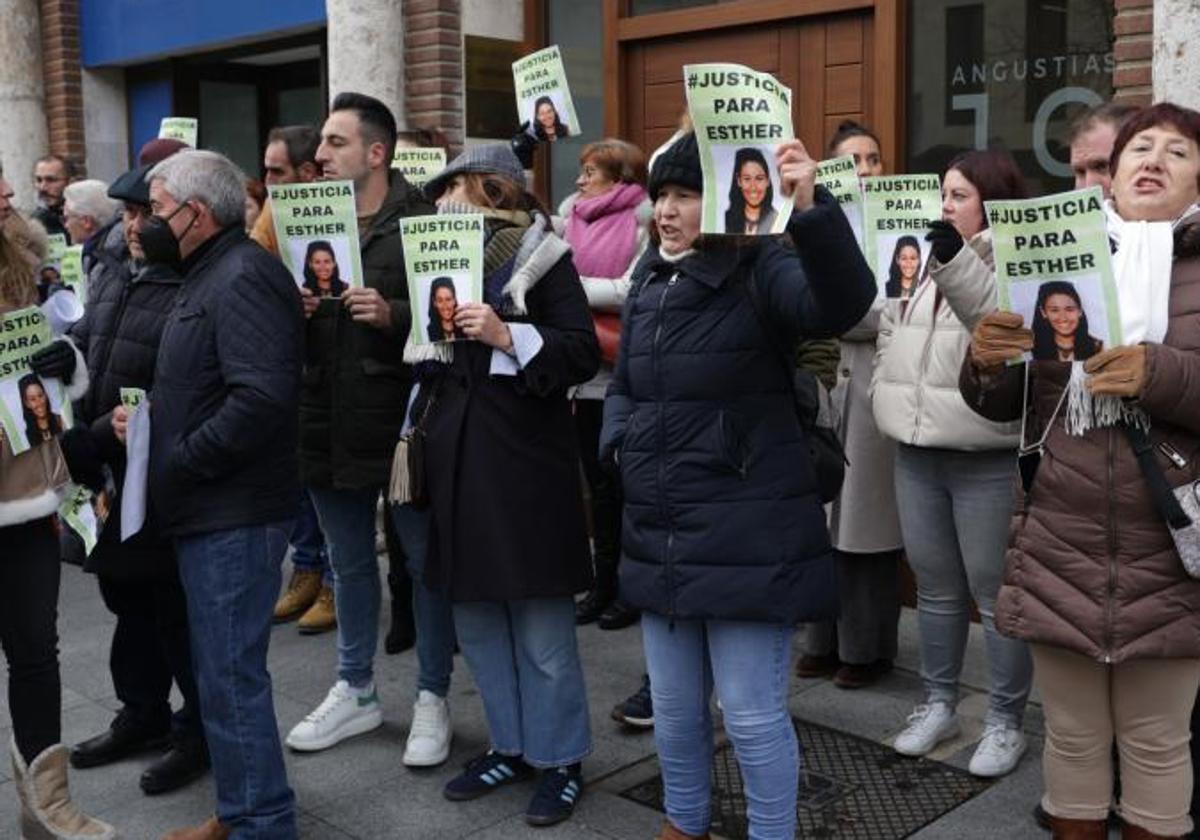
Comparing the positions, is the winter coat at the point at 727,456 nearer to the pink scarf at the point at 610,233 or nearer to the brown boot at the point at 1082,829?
the brown boot at the point at 1082,829

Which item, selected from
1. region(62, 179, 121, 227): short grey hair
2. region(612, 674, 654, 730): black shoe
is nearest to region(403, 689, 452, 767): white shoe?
region(612, 674, 654, 730): black shoe

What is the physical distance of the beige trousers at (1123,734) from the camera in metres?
3.15

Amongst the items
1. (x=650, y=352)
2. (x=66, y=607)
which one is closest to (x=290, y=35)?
(x=66, y=607)

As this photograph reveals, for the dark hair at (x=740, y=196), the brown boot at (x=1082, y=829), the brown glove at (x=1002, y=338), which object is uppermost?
the dark hair at (x=740, y=196)

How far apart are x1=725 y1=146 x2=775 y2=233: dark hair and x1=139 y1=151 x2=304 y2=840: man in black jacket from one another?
127 cm

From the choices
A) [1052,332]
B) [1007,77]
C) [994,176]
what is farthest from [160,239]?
[1007,77]

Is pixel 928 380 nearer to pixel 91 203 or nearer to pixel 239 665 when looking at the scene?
pixel 239 665

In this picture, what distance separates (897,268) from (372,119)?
1.74 metres

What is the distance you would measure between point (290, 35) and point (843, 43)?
407 centimetres

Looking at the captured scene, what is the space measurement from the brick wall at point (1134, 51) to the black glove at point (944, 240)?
1.57 metres

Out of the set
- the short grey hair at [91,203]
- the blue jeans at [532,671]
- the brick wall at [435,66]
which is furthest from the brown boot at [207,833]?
the brick wall at [435,66]

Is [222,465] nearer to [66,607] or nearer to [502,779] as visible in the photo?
[502,779]

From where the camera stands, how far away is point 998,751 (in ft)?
13.3

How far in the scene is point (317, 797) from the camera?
13.4ft
